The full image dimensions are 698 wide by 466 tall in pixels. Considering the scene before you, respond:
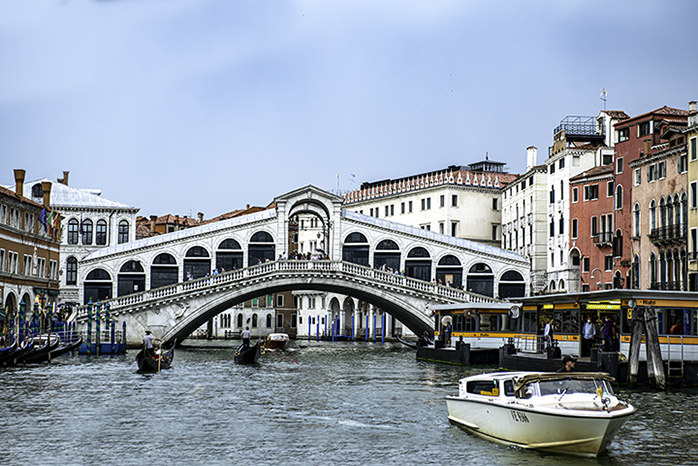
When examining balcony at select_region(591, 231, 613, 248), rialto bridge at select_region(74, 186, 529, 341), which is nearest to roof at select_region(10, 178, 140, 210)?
rialto bridge at select_region(74, 186, 529, 341)

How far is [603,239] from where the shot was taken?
47.8 m

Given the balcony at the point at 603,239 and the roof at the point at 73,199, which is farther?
the roof at the point at 73,199

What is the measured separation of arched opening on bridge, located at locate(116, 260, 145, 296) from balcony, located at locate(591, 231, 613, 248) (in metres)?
23.6

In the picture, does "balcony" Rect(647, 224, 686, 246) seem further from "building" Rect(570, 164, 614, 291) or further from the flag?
the flag

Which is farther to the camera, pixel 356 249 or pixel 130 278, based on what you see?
pixel 356 249

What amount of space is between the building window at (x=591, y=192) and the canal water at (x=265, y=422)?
1947 centimetres

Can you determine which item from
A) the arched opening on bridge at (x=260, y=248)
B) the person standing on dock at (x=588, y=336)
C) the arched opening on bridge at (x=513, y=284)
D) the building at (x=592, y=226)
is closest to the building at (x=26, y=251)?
the arched opening on bridge at (x=260, y=248)

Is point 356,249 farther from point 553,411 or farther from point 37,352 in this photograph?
point 553,411

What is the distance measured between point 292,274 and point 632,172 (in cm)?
1694

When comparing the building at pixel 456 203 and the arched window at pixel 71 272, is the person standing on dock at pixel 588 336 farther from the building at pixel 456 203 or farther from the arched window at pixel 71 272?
the arched window at pixel 71 272

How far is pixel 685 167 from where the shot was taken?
40.1 m

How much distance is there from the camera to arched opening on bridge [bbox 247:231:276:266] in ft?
173

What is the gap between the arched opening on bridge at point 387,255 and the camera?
53.9 m

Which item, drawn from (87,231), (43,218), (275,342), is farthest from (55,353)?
(87,231)
